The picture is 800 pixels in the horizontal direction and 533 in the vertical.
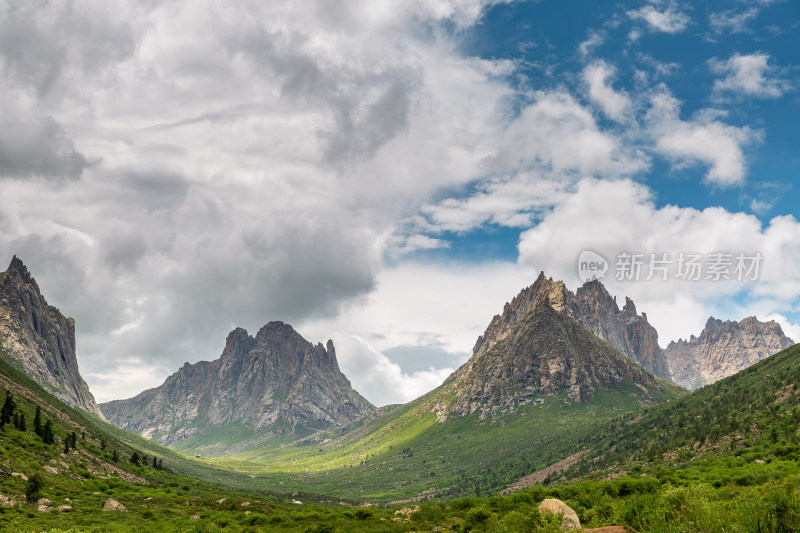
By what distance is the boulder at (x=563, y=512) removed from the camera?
5200 cm

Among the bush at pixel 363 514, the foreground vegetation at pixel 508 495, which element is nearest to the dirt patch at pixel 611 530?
the foreground vegetation at pixel 508 495

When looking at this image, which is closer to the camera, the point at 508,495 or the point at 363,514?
the point at 363,514

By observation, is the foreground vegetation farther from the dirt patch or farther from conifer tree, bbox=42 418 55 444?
the dirt patch

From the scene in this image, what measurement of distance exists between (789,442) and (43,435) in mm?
182567

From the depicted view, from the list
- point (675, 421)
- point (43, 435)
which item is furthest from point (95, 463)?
point (675, 421)

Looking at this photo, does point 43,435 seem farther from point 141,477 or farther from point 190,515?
point 190,515

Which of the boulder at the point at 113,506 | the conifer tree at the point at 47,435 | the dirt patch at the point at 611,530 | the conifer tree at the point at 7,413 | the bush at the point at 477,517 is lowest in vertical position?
the boulder at the point at 113,506

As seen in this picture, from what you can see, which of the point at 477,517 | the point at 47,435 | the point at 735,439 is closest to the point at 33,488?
the point at 47,435

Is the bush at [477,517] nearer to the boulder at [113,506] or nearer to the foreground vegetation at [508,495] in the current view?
the foreground vegetation at [508,495]

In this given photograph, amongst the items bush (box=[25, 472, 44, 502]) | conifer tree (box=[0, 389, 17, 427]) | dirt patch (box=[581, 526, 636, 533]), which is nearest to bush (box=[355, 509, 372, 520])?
bush (box=[25, 472, 44, 502])

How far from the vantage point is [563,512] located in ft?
177

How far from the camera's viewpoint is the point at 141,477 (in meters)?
148

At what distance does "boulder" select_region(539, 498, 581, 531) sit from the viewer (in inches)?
2047

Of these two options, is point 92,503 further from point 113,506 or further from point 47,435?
point 47,435
